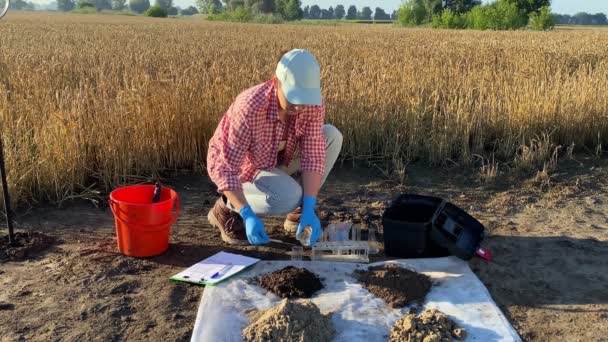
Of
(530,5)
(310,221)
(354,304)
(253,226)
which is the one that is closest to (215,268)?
(253,226)

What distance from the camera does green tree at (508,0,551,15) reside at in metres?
48.9

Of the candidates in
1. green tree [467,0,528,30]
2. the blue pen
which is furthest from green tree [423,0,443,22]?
the blue pen

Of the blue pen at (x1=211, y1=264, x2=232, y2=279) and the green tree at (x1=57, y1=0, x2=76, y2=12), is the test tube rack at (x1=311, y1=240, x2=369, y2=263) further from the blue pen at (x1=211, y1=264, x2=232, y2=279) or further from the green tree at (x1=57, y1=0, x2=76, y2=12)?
the green tree at (x1=57, y1=0, x2=76, y2=12)

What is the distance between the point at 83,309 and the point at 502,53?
8989mm

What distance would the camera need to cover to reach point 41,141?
150 inches

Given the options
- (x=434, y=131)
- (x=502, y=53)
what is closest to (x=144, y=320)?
(x=434, y=131)

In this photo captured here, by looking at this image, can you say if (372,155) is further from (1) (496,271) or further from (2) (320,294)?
(2) (320,294)

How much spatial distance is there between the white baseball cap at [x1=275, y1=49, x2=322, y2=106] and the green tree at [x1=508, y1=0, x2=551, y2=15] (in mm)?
52141

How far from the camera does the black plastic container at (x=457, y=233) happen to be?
2973mm

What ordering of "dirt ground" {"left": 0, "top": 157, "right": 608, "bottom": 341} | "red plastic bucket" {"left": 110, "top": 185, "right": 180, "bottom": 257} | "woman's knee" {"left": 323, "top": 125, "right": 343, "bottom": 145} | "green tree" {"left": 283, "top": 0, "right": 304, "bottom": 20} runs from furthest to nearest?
1. "green tree" {"left": 283, "top": 0, "right": 304, "bottom": 20}
2. "woman's knee" {"left": 323, "top": 125, "right": 343, "bottom": 145}
3. "red plastic bucket" {"left": 110, "top": 185, "right": 180, "bottom": 257}
4. "dirt ground" {"left": 0, "top": 157, "right": 608, "bottom": 341}

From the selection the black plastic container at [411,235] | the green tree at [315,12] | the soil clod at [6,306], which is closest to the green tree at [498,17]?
the black plastic container at [411,235]

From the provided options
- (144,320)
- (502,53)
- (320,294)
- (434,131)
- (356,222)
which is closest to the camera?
(144,320)

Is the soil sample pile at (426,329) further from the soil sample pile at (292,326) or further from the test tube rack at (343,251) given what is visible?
the test tube rack at (343,251)

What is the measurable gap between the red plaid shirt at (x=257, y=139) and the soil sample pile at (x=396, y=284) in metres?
0.72
